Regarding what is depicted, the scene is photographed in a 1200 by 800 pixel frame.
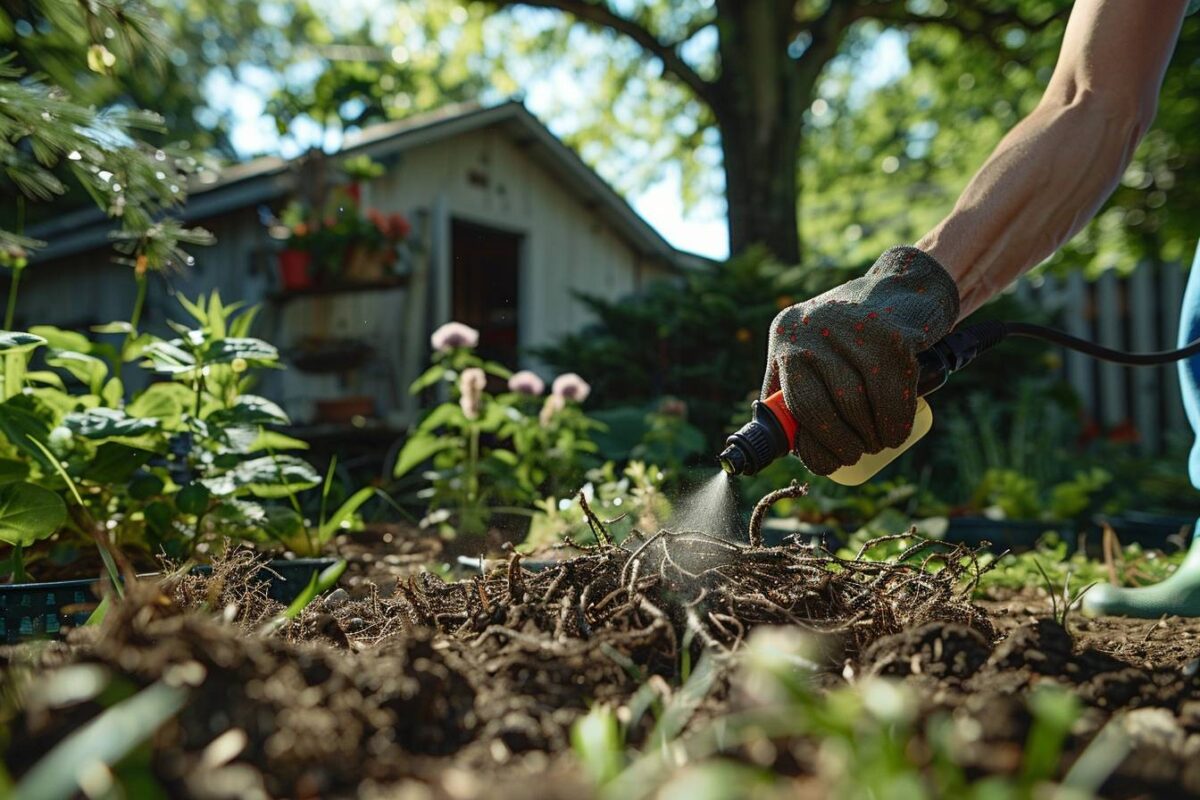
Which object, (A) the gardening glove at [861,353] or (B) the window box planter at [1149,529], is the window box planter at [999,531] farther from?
(A) the gardening glove at [861,353]

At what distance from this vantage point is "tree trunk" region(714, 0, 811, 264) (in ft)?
25.2

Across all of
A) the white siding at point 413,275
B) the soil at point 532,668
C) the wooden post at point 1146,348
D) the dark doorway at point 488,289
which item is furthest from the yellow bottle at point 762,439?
the wooden post at point 1146,348

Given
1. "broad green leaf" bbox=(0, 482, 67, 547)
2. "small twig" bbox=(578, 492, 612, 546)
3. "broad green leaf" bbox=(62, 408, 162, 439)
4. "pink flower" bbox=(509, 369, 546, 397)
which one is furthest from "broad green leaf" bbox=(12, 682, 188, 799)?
"pink flower" bbox=(509, 369, 546, 397)

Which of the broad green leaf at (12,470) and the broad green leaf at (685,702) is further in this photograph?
the broad green leaf at (12,470)

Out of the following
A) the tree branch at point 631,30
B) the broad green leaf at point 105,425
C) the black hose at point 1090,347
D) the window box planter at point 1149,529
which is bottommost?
the window box planter at point 1149,529

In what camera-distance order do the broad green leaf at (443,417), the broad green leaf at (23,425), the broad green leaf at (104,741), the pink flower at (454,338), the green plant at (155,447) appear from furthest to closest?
the pink flower at (454,338) < the broad green leaf at (443,417) < the green plant at (155,447) < the broad green leaf at (23,425) < the broad green leaf at (104,741)

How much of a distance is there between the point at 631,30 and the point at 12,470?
7092mm

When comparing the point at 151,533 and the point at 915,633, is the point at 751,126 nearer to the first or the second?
the point at 151,533

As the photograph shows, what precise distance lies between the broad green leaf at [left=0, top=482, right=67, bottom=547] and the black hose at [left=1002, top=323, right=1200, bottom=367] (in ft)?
5.74

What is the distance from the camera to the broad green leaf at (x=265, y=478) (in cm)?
198

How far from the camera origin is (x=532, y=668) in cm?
98

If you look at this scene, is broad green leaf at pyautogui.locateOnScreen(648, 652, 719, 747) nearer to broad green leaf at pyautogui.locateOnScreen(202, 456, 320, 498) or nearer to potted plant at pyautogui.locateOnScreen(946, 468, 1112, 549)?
broad green leaf at pyautogui.locateOnScreen(202, 456, 320, 498)

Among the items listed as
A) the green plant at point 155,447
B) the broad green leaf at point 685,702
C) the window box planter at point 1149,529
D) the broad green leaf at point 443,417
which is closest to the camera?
the broad green leaf at point 685,702

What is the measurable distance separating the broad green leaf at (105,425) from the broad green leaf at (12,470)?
0.46 ft
